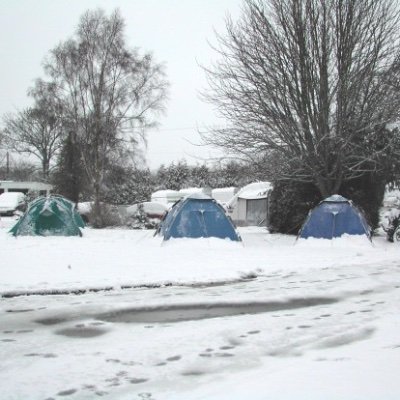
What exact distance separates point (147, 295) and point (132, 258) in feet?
12.1

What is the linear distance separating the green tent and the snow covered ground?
15.2 feet

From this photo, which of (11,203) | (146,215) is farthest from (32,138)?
(146,215)

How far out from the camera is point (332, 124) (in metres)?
18.8

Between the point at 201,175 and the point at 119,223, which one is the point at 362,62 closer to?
the point at 119,223

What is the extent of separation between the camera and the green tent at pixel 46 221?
18.0m

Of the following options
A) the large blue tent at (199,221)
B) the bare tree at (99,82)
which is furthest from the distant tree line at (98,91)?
the large blue tent at (199,221)

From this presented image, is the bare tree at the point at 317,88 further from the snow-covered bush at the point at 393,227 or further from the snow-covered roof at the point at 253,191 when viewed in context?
the snow-covered roof at the point at 253,191

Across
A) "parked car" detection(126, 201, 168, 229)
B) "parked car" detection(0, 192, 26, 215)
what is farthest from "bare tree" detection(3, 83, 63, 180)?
"parked car" detection(126, 201, 168, 229)

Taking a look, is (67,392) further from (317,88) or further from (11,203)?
(11,203)

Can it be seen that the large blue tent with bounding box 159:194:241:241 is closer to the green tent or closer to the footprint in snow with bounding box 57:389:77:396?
the green tent

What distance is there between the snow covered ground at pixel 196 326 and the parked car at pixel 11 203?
23.6 metres

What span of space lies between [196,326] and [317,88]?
45.5 feet

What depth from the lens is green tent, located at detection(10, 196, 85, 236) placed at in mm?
17969

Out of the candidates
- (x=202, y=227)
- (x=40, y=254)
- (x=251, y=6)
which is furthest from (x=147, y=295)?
(x=251, y=6)
